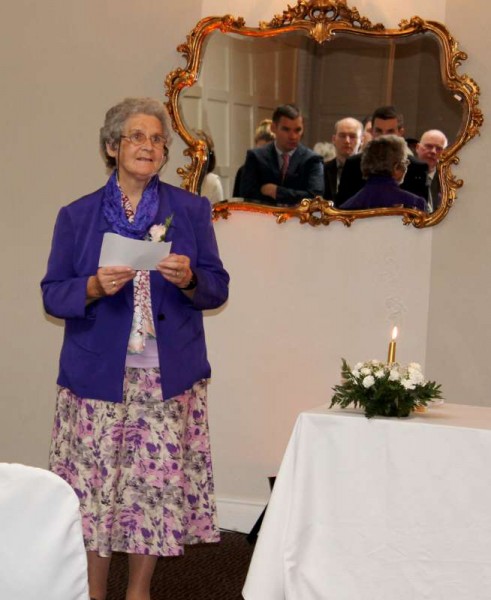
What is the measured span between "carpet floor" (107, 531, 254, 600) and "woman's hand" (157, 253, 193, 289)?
128cm

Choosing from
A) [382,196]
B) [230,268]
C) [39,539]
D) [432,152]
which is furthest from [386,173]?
[39,539]

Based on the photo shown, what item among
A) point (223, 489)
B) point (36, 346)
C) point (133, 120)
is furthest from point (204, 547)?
point (133, 120)

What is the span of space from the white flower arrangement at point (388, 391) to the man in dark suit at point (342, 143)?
5.54 ft

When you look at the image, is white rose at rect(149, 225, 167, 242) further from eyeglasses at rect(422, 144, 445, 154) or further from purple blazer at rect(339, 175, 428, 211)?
eyeglasses at rect(422, 144, 445, 154)

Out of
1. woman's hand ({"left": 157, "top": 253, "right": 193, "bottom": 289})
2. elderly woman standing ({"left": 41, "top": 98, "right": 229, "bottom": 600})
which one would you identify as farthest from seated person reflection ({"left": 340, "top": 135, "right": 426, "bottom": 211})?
woman's hand ({"left": 157, "top": 253, "right": 193, "bottom": 289})

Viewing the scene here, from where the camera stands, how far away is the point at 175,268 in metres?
3.28

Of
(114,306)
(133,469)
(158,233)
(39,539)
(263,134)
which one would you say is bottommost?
(133,469)

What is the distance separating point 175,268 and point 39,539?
6.23 feet

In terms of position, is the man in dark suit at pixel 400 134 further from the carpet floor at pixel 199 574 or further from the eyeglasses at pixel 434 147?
the carpet floor at pixel 199 574

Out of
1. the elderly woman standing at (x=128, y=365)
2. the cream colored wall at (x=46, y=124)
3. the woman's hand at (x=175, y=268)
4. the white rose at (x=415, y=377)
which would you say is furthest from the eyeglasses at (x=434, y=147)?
the white rose at (x=415, y=377)

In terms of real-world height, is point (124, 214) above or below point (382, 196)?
below

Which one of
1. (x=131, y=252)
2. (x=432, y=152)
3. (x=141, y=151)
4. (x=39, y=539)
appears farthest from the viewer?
(x=432, y=152)

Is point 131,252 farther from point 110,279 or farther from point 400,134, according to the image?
point 400,134

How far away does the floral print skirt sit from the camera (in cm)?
342
